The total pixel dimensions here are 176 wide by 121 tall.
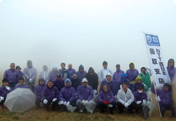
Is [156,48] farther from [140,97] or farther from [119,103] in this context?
[119,103]

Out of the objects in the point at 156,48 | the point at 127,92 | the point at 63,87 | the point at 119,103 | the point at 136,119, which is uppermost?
the point at 156,48

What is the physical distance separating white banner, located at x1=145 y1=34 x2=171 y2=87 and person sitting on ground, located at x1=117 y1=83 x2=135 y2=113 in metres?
1.08

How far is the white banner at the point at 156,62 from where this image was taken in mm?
5569

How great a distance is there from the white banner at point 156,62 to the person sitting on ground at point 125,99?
1078mm

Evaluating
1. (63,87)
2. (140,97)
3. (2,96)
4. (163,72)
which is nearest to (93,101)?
(63,87)

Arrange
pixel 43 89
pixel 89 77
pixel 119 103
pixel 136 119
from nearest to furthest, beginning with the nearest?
pixel 136 119, pixel 119 103, pixel 43 89, pixel 89 77

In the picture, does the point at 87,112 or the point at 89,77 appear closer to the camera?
the point at 87,112

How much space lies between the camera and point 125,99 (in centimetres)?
561

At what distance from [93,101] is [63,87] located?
4.34 ft

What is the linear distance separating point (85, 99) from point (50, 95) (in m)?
→ 1.41

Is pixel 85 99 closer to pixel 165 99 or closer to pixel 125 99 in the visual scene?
pixel 125 99

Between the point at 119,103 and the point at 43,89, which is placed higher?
the point at 43,89

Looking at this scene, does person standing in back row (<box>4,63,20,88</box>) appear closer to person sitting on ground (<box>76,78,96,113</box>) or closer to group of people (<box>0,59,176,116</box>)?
group of people (<box>0,59,176,116</box>)

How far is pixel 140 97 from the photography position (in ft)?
18.5
